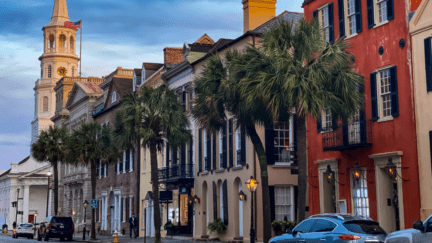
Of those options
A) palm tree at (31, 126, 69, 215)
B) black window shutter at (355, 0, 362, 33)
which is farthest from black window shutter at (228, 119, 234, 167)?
palm tree at (31, 126, 69, 215)

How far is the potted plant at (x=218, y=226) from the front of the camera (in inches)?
1487

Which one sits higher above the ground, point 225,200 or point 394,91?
point 394,91

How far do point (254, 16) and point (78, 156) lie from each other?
1688 cm

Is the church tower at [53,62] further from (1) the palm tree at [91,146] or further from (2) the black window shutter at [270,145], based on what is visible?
(2) the black window shutter at [270,145]

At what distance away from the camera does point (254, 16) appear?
4175 centimetres

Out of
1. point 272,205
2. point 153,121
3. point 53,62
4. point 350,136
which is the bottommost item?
point 272,205

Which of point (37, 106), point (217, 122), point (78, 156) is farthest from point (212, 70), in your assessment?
point (37, 106)

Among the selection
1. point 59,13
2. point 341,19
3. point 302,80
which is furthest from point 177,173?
point 59,13

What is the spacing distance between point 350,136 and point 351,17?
17.0 ft

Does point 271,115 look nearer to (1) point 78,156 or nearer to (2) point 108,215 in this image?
(1) point 78,156

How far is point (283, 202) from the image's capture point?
35.2 m

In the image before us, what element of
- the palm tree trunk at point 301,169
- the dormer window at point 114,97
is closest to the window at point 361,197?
the palm tree trunk at point 301,169

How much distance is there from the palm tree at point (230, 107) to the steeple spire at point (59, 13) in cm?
9428

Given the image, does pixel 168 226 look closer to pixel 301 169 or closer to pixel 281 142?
pixel 281 142
